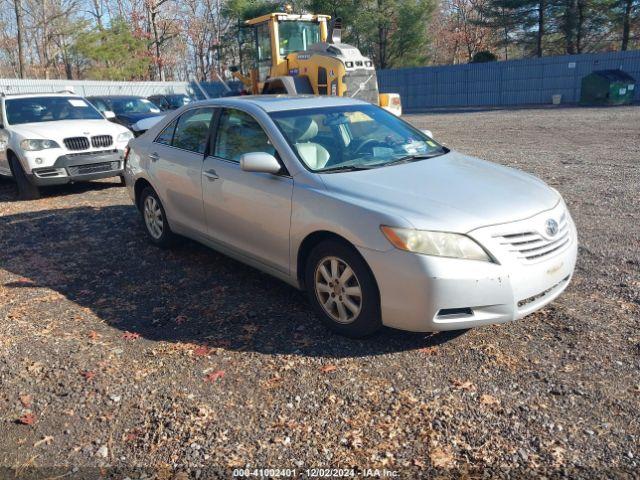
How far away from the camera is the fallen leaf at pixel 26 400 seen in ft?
11.2

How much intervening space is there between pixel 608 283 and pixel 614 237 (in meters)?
1.41

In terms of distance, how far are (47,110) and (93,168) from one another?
1852 mm

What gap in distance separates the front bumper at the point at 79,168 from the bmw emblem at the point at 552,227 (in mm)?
7711

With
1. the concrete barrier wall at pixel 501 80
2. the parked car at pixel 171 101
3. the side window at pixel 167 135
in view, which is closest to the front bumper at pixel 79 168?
the side window at pixel 167 135

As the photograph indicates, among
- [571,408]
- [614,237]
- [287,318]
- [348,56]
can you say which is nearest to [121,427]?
[287,318]

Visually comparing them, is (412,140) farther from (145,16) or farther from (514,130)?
(145,16)

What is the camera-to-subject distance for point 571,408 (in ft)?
10.3

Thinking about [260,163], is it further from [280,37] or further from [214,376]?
[280,37]

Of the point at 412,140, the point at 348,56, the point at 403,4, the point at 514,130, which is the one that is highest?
the point at 403,4

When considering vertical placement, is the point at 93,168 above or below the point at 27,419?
above

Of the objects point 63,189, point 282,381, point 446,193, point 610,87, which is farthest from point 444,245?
point 610,87

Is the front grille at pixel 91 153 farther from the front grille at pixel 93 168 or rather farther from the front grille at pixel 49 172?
the front grille at pixel 49 172

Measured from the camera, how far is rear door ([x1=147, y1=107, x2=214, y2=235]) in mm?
5297

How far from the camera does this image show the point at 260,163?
13.9 feet
